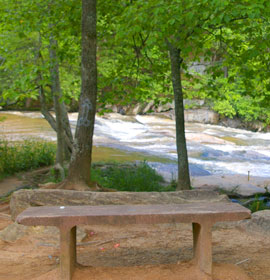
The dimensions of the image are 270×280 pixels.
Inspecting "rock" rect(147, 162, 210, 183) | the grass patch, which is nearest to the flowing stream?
"rock" rect(147, 162, 210, 183)

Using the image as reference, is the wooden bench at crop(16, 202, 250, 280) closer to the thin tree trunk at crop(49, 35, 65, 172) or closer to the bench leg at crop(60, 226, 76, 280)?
the bench leg at crop(60, 226, 76, 280)

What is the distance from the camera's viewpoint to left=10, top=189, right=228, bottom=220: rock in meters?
5.00

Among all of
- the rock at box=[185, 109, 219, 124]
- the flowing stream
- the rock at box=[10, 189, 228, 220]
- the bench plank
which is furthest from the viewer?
the rock at box=[185, 109, 219, 124]

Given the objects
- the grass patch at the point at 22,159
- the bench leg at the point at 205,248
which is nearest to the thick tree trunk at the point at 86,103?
the bench leg at the point at 205,248

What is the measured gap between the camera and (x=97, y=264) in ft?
12.0

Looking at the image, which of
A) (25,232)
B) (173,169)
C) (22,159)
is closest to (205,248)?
(25,232)

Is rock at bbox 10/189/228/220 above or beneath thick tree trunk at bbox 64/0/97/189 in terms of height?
beneath

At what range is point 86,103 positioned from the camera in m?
5.33

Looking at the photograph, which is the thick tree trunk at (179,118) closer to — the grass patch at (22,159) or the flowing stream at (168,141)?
the grass patch at (22,159)

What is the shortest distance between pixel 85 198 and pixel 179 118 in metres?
2.52

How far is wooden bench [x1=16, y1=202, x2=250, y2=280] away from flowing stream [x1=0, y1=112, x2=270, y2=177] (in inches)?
330

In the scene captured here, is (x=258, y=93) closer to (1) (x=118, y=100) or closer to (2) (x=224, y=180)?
(1) (x=118, y=100)

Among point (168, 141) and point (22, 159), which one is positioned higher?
point (22, 159)

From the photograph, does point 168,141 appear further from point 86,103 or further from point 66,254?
point 66,254
